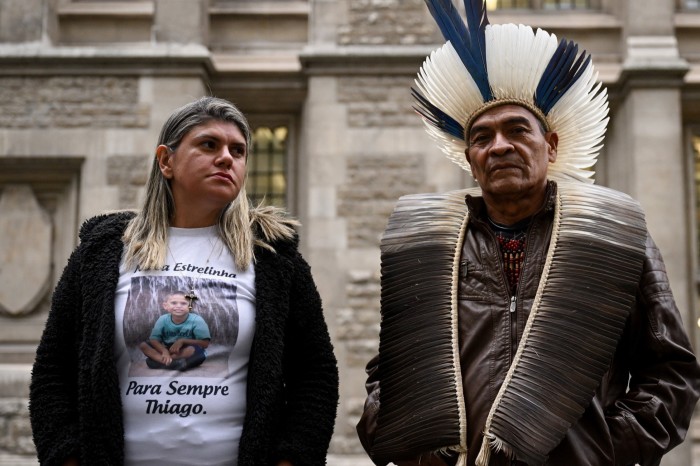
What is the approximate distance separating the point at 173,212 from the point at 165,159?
0.58ft

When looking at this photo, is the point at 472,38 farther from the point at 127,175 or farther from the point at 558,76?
the point at 127,175

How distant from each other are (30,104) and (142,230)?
6110mm

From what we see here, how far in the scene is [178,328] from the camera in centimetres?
252

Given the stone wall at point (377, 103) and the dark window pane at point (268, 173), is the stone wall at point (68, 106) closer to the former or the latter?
the dark window pane at point (268, 173)

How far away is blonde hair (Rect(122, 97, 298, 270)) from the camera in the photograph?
268 cm

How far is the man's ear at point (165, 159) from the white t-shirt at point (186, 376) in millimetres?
309

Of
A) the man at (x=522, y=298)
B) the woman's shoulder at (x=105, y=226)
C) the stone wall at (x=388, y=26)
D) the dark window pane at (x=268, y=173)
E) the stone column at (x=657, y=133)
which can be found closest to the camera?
the man at (x=522, y=298)

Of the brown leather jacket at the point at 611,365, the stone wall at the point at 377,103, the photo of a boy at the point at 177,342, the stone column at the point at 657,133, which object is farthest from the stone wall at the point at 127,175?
the brown leather jacket at the point at 611,365

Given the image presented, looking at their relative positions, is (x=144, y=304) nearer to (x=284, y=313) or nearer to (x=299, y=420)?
(x=284, y=313)

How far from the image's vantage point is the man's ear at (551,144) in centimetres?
283

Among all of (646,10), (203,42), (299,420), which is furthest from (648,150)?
(299,420)

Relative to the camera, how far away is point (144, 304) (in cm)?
257

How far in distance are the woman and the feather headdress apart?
0.71 metres

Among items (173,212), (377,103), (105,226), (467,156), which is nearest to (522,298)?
(467,156)
